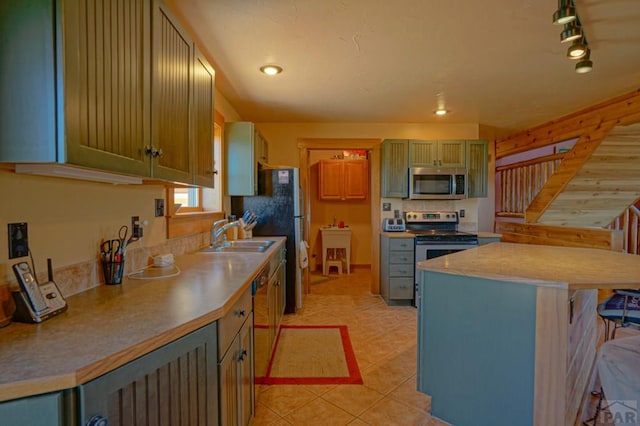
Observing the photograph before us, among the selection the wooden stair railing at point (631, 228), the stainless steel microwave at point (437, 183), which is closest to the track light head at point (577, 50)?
the stainless steel microwave at point (437, 183)

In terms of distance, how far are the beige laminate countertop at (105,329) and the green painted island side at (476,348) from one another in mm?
1113

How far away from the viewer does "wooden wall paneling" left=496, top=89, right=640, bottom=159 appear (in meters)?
3.17

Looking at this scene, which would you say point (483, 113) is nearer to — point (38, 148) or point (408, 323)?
point (408, 323)

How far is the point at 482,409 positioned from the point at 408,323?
1683mm

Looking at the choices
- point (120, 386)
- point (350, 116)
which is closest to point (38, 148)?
point (120, 386)

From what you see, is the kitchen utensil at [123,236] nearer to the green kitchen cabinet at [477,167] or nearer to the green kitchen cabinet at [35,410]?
the green kitchen cabinet at [35,410]

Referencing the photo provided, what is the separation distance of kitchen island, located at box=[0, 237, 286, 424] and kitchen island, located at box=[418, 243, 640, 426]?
1118mm

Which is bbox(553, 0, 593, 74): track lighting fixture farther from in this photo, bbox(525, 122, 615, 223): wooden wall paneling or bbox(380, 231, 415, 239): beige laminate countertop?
bbox(380, 231, 415, 239): beige laminate countertop

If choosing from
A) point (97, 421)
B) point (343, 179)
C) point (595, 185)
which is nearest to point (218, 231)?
point (97, 421)

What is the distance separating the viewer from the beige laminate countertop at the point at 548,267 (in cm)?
145

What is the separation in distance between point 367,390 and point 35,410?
190 centimetres

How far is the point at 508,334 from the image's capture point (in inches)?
60.7

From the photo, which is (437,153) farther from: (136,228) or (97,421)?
(97,421)

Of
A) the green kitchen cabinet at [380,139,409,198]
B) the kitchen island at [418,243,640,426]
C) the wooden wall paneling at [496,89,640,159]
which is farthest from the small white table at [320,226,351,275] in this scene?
the kitchen island at [418,243,640,426]
